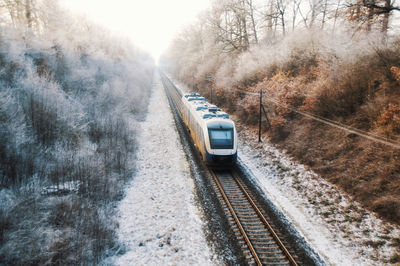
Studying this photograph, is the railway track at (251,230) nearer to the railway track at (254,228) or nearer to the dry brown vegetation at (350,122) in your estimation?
the railway track at (254,228)

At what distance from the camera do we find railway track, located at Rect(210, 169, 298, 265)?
700cm

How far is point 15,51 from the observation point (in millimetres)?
12688

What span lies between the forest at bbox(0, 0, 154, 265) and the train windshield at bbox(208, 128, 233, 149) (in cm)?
455

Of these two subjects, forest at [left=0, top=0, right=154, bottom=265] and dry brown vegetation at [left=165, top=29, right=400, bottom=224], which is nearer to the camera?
forest at [left=0, top=0, right=154, bottom=265]

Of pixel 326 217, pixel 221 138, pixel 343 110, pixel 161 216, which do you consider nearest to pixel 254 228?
pixel 326 217

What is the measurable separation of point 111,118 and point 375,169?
15.1 meters

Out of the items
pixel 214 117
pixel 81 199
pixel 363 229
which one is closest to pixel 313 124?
pixel 214 117

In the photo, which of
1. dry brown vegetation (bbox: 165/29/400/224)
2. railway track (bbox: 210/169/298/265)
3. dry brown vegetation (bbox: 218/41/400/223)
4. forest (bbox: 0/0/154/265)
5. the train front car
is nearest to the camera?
forest (bbox: 0/0/154/265)

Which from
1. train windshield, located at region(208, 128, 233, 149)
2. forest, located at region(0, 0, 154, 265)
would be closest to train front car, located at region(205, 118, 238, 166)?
train windshield, located at region(208, 128, 233, 149)

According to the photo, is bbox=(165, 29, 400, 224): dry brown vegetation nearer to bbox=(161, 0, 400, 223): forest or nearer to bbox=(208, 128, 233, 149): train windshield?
bbox=(161, 0, 400, 223): forest

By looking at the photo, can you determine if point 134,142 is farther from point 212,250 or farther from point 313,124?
point 313,124

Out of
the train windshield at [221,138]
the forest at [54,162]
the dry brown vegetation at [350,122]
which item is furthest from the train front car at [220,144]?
the forest at [54,162]

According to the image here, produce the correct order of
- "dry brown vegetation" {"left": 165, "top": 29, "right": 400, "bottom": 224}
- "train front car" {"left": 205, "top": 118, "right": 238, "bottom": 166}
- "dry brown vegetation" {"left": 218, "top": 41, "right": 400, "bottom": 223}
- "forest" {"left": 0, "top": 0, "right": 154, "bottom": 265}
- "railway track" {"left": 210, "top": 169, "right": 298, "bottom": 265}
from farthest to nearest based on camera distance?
"train front car" {"left": 205, "top": 118, "right": 238, "bottom": 166} → "dry brown vegetation" {"left": 165, "top": 29, "right": 400, "bottom": 224} → "dry brown vegetation" {"left": 218, "top": 41, "right": 400, "bottom": 223} → "railway track" {"left": 210, "top": 169, "right": 298, "bottom": 265} → "forest" {"left": 0, "top": 0, "right": 154, "bottom": 265}

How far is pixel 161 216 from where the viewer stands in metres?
8.89
